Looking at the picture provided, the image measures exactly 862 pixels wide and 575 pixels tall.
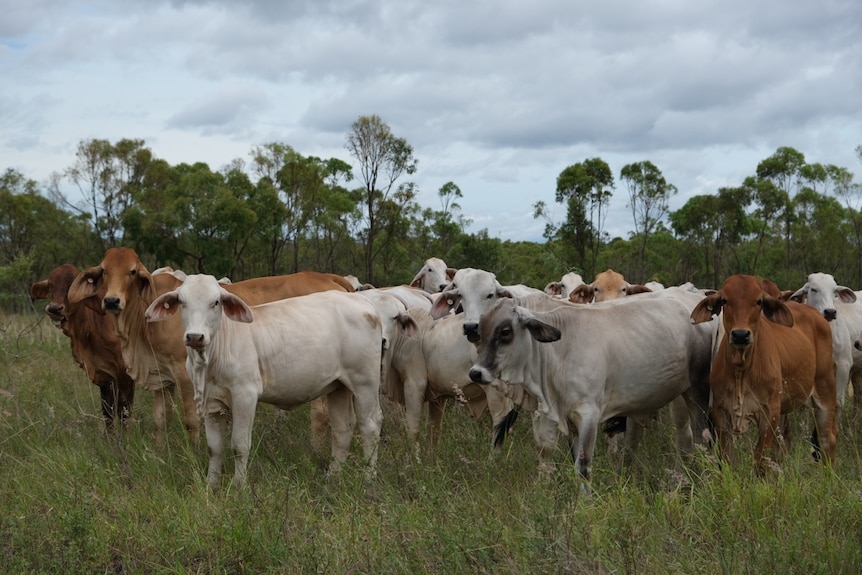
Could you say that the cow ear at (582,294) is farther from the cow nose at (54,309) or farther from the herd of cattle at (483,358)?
the cow nose at (54,309)

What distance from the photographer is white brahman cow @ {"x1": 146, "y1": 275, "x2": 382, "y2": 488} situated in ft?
21.9

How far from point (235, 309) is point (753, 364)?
394 cm

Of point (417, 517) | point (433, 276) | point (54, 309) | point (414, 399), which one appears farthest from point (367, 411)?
point (433, 276)

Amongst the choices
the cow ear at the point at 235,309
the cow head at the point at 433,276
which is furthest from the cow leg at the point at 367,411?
the cow head at the point at 433,276

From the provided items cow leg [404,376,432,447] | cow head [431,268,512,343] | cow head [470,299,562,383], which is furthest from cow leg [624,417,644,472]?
cow leg [404,376,432,447]

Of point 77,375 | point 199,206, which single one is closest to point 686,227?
point 199,206

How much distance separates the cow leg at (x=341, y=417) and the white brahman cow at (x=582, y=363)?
162cm

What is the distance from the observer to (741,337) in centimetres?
646

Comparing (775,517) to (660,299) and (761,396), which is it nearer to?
(761,396)

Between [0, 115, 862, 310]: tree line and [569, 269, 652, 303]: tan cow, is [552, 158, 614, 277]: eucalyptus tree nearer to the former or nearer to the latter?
[0, 115, 862, 310]: tree line

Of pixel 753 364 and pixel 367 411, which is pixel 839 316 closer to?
pixel 753 364

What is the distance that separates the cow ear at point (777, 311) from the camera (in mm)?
6867

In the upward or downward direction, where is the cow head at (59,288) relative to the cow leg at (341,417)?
upward

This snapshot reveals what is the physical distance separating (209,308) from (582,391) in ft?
9.32
